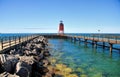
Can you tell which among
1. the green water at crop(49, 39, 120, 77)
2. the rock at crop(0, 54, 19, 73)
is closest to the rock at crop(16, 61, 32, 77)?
the rock at crop(0, 54, 19, 73)

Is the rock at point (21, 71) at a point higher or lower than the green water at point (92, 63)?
higher

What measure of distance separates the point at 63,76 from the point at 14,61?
3507 mm

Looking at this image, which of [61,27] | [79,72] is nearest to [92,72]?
[79,72]

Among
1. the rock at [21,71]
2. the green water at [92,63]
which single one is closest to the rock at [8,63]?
the rock at [21,71]

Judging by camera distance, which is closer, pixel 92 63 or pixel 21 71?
pixel 21 71

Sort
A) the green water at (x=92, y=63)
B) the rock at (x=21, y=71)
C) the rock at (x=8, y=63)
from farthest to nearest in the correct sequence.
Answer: the green water at (x=92, y=63) < the rock at (x=8, y=63) < the rock at (x=21, y=71)

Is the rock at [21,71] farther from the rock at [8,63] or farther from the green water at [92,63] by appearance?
the green water at [92,63]

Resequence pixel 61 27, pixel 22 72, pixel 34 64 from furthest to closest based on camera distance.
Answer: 1. pixel 61 27
2. pixel 34 64
3. pixel 22 72

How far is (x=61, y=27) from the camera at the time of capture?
69.1 meters

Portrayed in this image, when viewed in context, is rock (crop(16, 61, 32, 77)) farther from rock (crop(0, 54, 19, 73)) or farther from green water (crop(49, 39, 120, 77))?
green water (crop(49, 39, 120, 77))

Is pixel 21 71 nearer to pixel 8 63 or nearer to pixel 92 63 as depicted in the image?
pixel 8 63

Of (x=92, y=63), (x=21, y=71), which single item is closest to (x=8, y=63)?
(x=21, y=71)

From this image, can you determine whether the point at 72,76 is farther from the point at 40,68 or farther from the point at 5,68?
the point at 5,68

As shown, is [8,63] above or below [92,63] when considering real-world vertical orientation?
above
